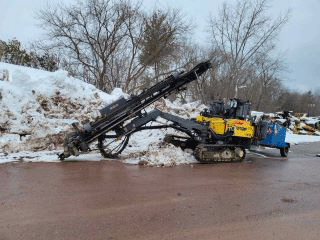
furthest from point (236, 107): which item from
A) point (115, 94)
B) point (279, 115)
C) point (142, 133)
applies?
point (279, 115)

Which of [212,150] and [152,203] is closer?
[152,203]

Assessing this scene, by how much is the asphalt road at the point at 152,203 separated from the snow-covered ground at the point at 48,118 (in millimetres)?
1310

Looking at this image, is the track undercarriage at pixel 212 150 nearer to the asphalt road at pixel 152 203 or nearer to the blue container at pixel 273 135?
the asphalt road at pixel 152 203

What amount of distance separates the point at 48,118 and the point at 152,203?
9.74 m

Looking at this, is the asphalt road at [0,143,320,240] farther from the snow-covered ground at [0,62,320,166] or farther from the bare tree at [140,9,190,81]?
the bare tree at [140,9,190,81]

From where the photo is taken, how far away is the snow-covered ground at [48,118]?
38.5 feet

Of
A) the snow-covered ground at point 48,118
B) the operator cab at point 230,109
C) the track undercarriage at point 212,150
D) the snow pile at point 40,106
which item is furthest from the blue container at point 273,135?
the snow pile at point 40,106

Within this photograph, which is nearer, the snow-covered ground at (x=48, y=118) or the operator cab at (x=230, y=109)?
the snow-covered ground at (x=48, y=118)

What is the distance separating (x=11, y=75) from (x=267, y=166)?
1199cm

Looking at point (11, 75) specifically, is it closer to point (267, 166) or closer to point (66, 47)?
point (66, 47)

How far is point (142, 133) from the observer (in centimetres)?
1594

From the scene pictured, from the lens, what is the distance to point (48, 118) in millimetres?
14938

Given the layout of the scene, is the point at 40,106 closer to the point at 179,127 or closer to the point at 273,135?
the point at 179,127

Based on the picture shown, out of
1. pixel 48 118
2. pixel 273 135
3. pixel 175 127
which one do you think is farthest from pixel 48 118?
pixel 273 135
